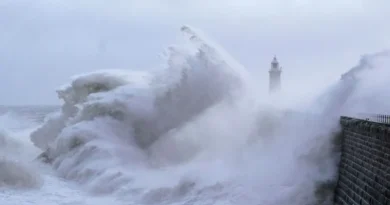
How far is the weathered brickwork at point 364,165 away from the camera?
28.9ft

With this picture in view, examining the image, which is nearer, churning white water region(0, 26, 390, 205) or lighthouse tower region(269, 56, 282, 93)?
churning white water region(0, 26, 390, 205)

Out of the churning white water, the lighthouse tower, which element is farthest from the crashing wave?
the lighthouse tower

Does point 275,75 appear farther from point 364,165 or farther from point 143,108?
point 364,165

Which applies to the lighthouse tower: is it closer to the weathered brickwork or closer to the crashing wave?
the crashing wave

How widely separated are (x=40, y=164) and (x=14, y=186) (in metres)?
5.19

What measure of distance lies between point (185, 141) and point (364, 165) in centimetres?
1176

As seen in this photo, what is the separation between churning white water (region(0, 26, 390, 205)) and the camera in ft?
44.8

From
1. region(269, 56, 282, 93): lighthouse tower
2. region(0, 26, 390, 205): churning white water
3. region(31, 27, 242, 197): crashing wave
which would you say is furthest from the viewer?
region(269, 56, 282, 93): lighthouse tower

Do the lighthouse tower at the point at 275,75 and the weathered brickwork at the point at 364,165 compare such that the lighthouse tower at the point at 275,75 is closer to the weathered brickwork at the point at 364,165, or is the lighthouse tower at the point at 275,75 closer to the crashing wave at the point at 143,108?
the crashing wave at the point at 143,108

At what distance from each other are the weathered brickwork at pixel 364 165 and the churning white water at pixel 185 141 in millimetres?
811

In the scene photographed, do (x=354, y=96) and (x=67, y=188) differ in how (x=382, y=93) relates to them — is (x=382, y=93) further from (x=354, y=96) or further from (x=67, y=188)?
(x=67, y=188)

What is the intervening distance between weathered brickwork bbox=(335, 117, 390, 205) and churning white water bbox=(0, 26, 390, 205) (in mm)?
811

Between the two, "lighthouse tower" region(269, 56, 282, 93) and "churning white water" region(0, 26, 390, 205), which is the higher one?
"lighthouse tower" region(269, 56, 282, 93)

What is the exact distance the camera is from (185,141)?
21.2 metres
